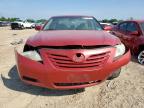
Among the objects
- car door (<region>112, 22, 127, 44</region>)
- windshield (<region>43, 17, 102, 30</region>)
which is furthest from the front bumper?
car door (<region>112, 22, 127, 44</region>)

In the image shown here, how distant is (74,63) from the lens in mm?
4031

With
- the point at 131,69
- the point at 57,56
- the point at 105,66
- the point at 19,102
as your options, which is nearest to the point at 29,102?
the point at 19,102

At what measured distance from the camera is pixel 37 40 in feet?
14.6

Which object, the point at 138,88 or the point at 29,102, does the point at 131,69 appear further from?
the point at 29,102

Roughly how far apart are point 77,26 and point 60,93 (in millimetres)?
1907

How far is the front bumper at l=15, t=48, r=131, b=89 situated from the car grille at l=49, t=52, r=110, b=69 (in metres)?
0.05

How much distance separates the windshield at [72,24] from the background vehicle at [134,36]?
1888 millimetres

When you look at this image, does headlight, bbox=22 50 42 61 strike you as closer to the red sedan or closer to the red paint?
the red sedan

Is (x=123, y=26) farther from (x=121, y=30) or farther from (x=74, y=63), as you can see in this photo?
(x=74, y=63)

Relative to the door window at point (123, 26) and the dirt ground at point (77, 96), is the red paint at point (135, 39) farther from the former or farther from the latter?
the dirt ground at point (77, 96)

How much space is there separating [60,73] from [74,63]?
0.89 feet

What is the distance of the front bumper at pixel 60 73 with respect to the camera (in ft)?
13.2

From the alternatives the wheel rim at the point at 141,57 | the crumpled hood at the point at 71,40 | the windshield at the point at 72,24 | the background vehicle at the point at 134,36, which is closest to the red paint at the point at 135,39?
the background vehicle at the point at 134,36

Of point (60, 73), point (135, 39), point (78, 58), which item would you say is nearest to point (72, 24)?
point (78, 58)
